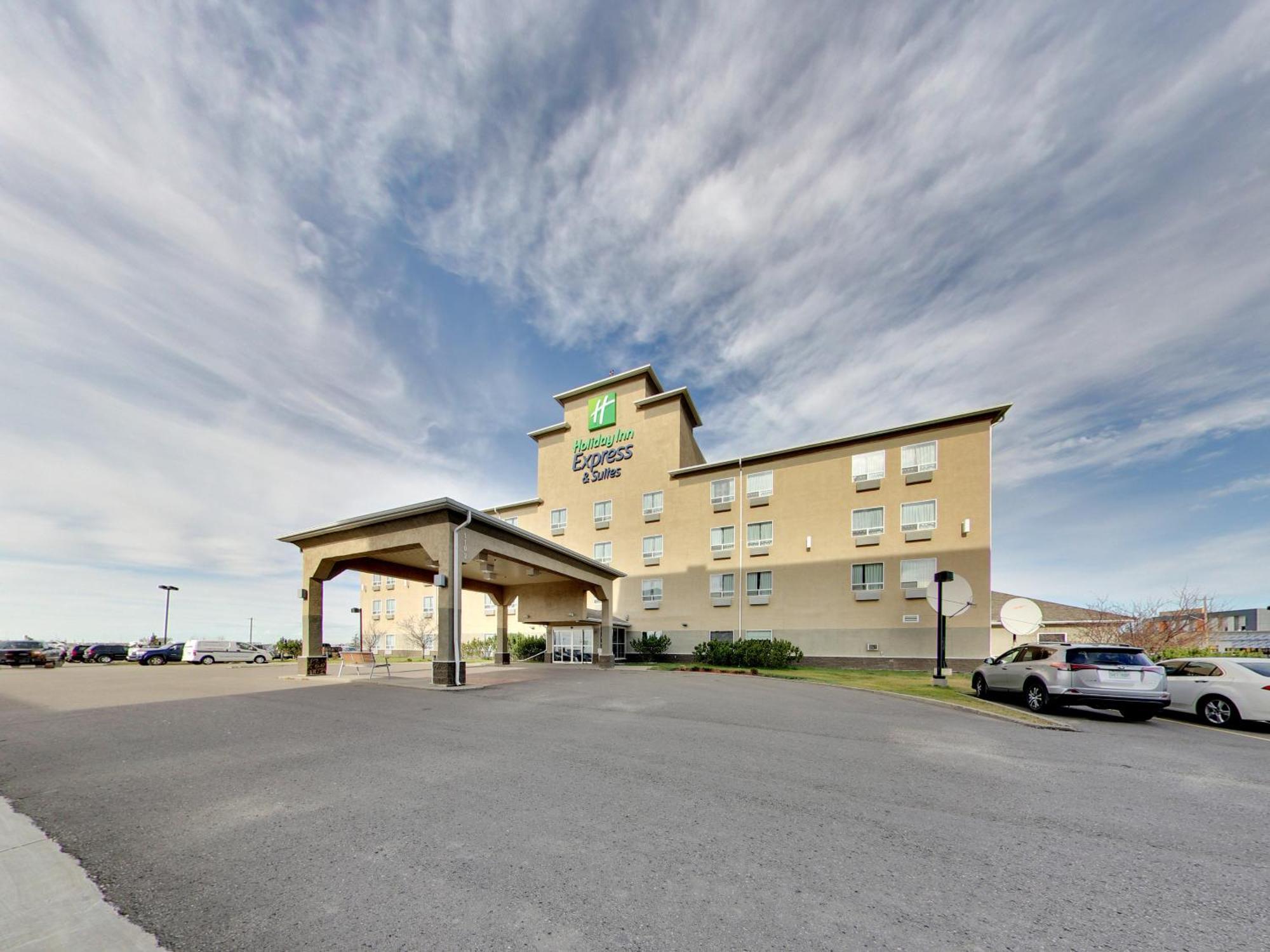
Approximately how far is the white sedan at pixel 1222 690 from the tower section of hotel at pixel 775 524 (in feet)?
45.9

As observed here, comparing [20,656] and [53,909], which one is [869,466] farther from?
[20,656]

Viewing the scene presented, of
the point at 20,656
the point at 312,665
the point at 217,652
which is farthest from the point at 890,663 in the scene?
the point at 20,656

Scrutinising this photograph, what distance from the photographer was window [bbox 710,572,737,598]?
101 ft

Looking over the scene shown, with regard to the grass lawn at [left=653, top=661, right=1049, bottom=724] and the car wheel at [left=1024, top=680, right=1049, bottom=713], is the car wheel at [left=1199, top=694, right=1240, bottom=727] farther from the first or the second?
the grass lawn at [left=653, top=661, right=1049, bottom=724]

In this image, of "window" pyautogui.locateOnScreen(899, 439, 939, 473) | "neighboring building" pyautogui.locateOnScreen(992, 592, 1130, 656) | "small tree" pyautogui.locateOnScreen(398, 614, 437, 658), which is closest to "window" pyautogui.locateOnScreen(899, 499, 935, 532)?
A: "window" pyautogui.locateOnScreen(899, 439, 939, 473)

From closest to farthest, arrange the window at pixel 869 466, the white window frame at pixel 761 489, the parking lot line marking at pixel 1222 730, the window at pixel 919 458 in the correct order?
the parking lot line marking at pixel 1222 730
the window at pixel 919 458
the window at pixel 869 466
the white window frame at pixel 761 489

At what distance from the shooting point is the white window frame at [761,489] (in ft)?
101

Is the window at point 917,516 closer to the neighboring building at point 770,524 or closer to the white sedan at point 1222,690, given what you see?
the neighboring building at point 770,524

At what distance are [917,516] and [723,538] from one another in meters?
10.4

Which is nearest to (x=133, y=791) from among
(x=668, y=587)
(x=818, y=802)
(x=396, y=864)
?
(x=396, y=864)

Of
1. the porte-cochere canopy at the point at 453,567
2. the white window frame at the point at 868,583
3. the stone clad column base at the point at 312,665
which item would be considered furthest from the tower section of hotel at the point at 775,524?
the stone clad column base at the point at 312,665

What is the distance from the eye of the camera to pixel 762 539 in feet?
100

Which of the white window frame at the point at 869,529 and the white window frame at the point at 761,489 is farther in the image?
the white window frame at the point at 761,489

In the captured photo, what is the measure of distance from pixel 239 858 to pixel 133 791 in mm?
2661
